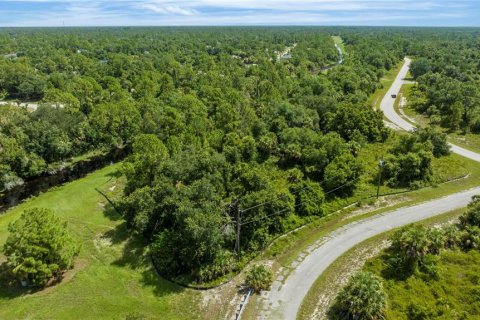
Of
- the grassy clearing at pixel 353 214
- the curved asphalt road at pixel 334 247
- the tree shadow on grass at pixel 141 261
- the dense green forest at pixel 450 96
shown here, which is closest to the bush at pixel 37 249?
the tree shadow on grass at pixel 141 261

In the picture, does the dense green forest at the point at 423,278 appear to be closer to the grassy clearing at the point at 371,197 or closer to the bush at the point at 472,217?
the bush at the point at 472,217

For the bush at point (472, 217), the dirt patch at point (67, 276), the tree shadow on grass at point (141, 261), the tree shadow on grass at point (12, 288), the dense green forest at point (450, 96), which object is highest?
the dense green forest at point (450, 96)

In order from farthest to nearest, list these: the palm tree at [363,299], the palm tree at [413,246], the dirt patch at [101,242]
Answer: the dirt patch at [101,242] → the palm tree at [413,246] → the palm tree at [363,299]

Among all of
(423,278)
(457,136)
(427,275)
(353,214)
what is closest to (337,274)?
(423,278)

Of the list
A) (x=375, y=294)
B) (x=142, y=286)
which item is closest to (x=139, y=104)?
(x=142, y=286)

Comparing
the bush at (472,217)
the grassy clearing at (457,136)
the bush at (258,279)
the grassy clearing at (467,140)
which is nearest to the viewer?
the bush at (258,279)

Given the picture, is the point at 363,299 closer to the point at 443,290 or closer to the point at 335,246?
the point at 443,290

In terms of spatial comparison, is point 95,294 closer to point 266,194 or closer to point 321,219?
point 266,194
